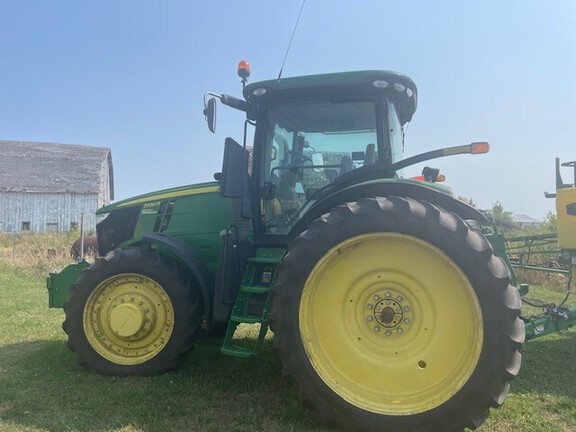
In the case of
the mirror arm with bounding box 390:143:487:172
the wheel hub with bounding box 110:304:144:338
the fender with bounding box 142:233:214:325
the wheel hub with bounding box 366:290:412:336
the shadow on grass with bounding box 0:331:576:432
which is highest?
the mirror arm with bounding box 390:143:487:172

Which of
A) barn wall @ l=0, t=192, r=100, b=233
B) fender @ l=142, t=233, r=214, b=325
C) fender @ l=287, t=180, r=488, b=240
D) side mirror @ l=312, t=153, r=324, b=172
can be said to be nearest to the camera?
fender @ l=287, t=180, r=488, b=240

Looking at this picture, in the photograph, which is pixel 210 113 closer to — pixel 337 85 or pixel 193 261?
pixel 337 85

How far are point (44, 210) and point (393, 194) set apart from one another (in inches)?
1159

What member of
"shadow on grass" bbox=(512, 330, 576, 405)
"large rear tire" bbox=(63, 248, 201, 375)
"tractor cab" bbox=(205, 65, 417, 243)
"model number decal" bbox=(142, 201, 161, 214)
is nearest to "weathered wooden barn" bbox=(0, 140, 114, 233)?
"model number decal" bbox=(142, 201, 161, 214)

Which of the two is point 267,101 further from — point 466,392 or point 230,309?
point 466,392

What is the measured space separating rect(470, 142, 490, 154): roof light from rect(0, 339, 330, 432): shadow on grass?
2.18 m

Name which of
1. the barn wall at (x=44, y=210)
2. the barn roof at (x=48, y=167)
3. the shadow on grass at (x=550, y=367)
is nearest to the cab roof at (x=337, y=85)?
the shadow on grass at (x=550, y=367)

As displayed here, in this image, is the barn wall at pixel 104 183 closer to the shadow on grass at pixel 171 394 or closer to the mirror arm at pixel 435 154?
the shadow on grass at pixel 171 394

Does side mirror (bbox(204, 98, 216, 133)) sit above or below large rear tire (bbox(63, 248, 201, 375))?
above

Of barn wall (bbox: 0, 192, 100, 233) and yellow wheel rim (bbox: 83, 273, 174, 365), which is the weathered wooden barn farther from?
yellow wheel rim (bbox: 83, 273, 174, 365)

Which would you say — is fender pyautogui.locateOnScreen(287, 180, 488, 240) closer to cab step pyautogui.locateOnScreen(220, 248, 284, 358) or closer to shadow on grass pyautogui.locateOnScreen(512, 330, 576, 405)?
cab step pyautogui.locateOnScreen(220, 248, 284, 358)

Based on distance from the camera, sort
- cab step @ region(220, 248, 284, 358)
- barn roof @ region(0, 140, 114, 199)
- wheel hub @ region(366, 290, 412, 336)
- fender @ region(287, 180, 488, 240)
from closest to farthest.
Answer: wheel hub @ region(366, 290, 412, 336) < fender @ region(287, 180, 488, 240) < cab step @ region(220, 248, 284, 358) < barn roof @ region(0, 140, 114, 199)

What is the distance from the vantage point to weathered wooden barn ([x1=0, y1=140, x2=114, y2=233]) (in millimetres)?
27703

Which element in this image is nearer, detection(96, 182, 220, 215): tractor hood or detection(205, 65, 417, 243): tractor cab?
detection(205, 65, 417, 243): tractor cab
